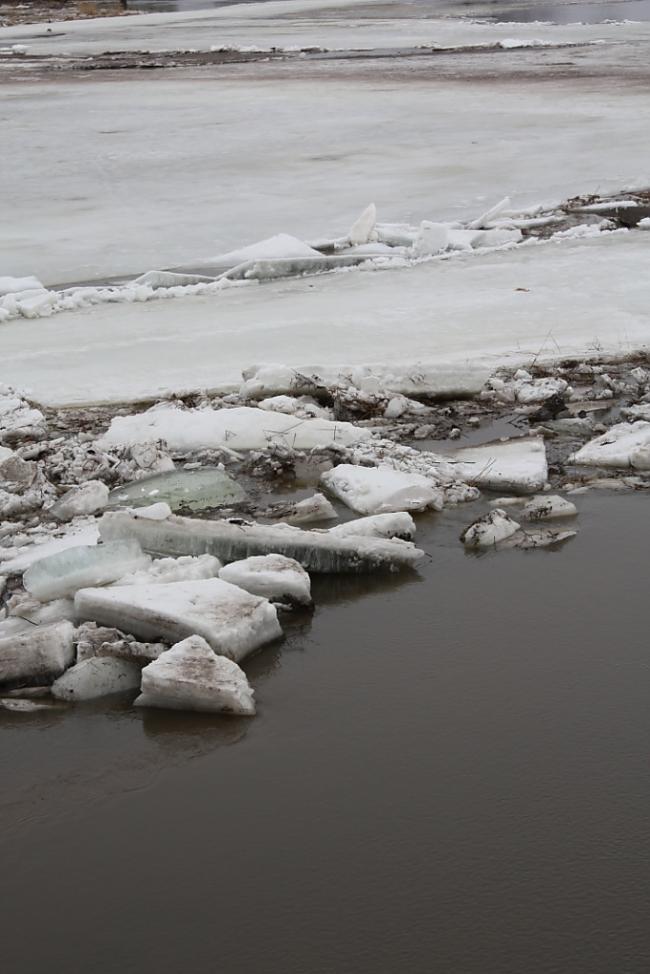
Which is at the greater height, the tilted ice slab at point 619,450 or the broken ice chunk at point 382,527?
the broken ice chunk at point 382,527

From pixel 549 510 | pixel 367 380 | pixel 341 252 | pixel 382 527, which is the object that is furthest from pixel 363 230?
pixel 382 527

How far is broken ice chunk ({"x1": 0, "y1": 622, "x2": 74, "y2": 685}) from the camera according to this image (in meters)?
3.60

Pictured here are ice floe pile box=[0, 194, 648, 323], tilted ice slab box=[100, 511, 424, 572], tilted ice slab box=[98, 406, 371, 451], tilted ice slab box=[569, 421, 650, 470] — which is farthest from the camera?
ice floe pile box=[0, 194, 648, 323]

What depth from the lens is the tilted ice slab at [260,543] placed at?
423 cm

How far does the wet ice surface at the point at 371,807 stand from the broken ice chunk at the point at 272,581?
0.12m

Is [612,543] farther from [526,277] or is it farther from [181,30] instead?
[181,30]

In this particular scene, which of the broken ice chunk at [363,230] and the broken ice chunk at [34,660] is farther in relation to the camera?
the broken ice chunk at [363,230]

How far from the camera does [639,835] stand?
2.86 meters

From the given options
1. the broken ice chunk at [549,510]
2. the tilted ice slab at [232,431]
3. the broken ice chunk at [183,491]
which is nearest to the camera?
the broken ice chunk at [549,510]

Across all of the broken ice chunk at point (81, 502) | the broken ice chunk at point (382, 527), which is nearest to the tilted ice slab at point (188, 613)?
the broken ice chunk at point (382, 527)

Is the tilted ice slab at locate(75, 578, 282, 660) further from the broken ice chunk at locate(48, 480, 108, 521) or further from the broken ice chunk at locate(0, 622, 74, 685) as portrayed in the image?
the broken ice chunk at locate(48, 480, 108, 521)

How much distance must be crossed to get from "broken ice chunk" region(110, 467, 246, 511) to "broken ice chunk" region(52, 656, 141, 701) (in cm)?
121

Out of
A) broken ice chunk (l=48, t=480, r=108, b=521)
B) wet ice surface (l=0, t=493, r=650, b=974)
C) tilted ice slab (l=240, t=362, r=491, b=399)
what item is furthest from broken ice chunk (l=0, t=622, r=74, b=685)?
tilted ice slab (l=240, t=362, r=491, b=399)

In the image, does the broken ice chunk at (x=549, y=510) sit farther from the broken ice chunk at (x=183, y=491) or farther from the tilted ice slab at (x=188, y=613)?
the tilted ice slab at (x=188, y=613)
